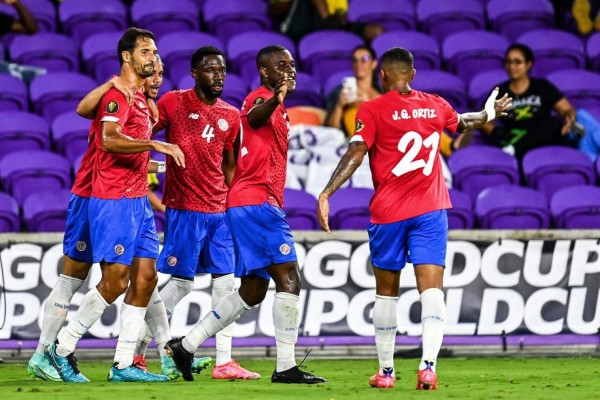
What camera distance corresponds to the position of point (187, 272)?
32.4 feet

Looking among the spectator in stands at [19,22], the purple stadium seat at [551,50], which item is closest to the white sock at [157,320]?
the spectator in stands at [19,22]

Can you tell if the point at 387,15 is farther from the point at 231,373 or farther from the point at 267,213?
the point at 267,213

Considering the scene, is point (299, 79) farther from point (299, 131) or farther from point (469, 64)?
point (469, 64)

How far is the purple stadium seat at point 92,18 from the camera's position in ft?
51.9

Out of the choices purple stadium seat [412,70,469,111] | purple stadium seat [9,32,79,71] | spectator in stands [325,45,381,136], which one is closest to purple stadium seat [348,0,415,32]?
purple stadium seat [412,70,469,111]

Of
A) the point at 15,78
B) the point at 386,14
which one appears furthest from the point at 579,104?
the point at 15,78

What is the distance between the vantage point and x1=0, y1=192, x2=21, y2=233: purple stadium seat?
1235 cm

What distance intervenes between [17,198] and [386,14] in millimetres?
5640

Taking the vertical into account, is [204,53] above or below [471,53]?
below

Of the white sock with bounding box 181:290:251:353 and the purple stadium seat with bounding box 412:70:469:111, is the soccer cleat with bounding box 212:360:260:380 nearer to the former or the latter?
the white sock with bounding box 181:290:251:353

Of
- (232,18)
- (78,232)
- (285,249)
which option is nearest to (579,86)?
(232,18)

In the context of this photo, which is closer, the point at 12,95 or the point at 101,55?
the point at 12,95

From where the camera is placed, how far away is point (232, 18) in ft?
52.8

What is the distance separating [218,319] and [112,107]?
65.5 inches
